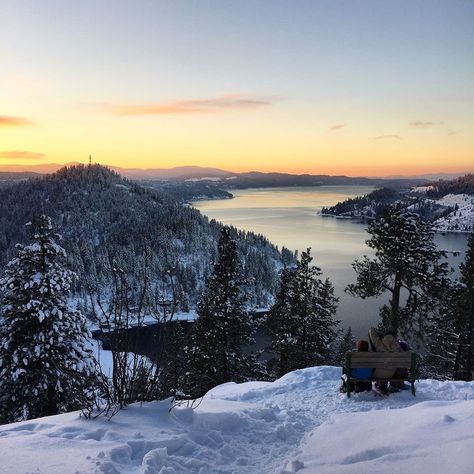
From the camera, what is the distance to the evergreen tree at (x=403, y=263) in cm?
1730

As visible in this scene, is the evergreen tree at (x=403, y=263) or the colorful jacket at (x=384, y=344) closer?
the colorful jacket at (x=384, y=344)

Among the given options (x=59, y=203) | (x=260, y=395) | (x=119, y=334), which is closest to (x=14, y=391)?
(x=260, y=395)

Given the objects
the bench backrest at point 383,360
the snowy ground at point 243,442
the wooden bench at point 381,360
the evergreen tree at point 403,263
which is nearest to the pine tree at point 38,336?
the snowy ground at point 243,442

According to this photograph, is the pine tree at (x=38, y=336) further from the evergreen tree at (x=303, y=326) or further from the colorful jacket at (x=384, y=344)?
the evergreen tree at (x=303, y=326)

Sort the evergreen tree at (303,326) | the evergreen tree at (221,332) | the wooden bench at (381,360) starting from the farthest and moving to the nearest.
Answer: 1. the evergreen tree at (303,326)
2. the evergreen tree at (221,332)
3. the wooden bench at (381,360)

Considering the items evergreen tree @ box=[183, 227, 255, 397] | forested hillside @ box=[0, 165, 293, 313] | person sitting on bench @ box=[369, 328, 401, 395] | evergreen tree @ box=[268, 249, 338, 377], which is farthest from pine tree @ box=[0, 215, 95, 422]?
forested hillside @ box=[0, 165, 293, 313]

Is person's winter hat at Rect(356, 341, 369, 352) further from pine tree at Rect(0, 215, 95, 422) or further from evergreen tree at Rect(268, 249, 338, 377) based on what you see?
evergreen tree at Rect(268, 249, 338, 377)

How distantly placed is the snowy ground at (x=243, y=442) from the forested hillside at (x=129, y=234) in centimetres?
9991

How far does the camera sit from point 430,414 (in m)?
5.90

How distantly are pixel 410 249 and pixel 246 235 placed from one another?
421ft

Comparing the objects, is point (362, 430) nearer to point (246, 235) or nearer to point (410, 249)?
point (410, 249)

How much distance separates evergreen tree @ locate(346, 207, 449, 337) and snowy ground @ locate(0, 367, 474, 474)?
1139 centimetres

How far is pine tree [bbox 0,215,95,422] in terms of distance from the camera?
13.5 metres

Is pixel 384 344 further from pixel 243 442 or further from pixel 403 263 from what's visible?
pixel 403 263
